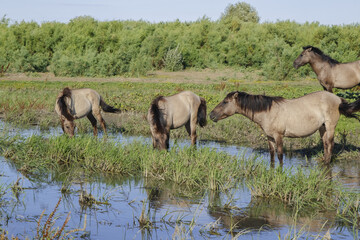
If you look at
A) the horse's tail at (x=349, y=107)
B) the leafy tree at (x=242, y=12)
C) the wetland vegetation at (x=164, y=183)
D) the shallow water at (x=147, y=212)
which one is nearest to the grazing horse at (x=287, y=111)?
the horse's tail at (x=349, y=107)

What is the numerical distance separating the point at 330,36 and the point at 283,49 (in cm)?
807

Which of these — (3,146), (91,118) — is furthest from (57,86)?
(3,146)

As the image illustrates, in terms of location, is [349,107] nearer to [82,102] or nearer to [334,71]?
[334,71]

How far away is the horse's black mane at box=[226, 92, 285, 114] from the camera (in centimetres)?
992

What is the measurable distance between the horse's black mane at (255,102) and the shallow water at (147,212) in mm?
2085

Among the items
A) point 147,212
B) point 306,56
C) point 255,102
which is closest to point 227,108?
point 255,102

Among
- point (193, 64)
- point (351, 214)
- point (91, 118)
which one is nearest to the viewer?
point (351, 214)

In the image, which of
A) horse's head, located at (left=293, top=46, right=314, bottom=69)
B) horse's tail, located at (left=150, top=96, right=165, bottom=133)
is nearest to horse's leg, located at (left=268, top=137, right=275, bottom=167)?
horse's tail, located at (left=150, top=96, right=165, bottom=133)

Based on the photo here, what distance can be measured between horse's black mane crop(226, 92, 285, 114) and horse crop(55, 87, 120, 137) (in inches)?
145

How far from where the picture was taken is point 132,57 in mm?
36188

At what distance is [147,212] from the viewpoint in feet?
22.4

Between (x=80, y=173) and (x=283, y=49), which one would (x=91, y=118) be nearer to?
(x=80, y=173)

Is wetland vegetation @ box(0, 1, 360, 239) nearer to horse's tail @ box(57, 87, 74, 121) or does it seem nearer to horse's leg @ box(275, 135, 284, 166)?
horse's leg @ box(275, 135, 284, 166)

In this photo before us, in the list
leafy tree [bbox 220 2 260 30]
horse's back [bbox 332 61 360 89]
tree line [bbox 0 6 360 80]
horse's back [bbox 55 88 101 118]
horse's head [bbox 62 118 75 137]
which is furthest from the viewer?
leafy tree [bbox 220 2 260 30]
